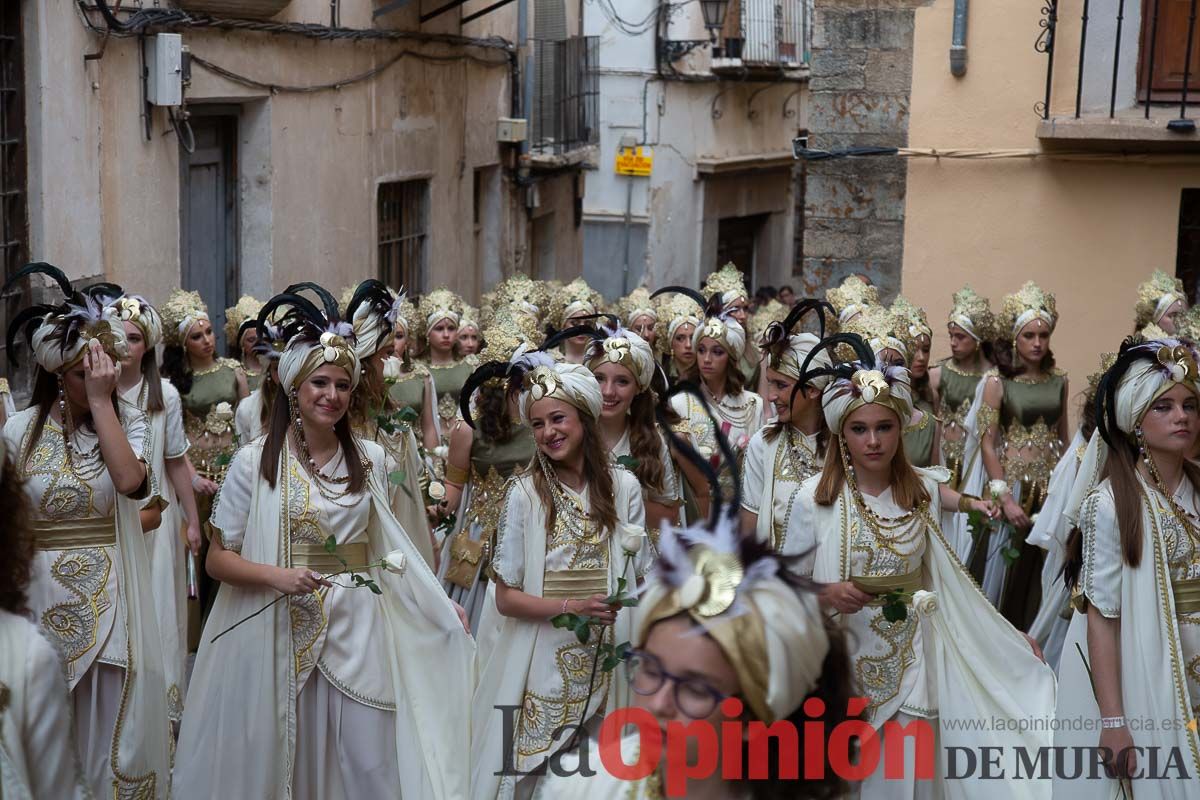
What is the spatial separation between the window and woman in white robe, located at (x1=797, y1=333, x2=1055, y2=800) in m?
11.9


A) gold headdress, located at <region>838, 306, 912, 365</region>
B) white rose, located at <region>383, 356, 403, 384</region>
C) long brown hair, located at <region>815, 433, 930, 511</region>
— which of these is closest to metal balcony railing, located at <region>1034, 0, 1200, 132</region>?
gold headdress, located at <region>838, 306, 912, 365</region>

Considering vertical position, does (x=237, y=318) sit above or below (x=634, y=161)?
below

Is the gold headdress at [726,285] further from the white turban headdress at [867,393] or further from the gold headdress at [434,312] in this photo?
the white turban headdress at [867,393]

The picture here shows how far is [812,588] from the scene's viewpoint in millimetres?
3242

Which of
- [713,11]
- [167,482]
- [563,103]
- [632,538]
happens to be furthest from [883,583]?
[713,11]

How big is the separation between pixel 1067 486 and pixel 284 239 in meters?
8.29

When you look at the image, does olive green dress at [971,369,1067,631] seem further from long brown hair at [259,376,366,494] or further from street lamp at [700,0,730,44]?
street lamp at [700,0,730,44]

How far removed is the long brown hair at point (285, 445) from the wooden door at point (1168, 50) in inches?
351

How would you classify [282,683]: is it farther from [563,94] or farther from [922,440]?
[563,94]

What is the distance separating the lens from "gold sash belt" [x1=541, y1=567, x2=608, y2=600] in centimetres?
Answer: 607

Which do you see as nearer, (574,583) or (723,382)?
(574,583)

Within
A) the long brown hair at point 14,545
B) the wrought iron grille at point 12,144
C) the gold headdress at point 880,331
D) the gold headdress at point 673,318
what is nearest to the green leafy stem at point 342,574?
the long brown hair at point 14,545

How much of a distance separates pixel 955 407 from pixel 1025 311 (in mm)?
767

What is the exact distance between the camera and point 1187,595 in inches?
220
